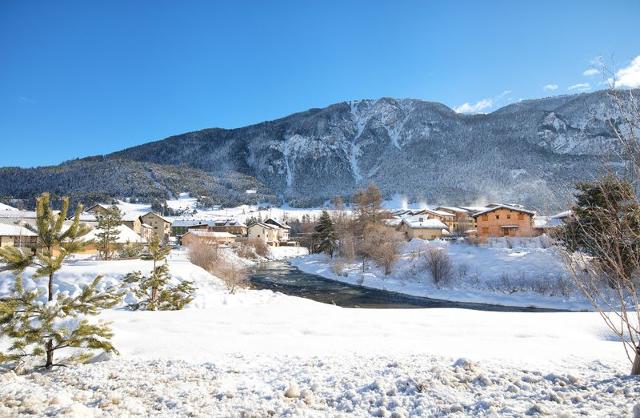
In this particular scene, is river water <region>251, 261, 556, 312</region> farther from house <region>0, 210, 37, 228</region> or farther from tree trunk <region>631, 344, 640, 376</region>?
house <region>0, 210, 37, 228</region>

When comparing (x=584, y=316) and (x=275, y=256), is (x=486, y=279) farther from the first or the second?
(x=275, y=256)

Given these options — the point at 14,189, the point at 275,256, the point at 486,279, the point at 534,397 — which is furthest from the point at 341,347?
the point at 14,189

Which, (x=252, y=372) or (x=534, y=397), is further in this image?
(x=252, y=372)

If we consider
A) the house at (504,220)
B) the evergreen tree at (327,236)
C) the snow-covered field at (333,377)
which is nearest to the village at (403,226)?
the house at (504,220)

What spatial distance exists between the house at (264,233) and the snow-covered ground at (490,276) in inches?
1883

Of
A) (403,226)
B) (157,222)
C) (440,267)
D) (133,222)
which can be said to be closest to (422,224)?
(403,226)

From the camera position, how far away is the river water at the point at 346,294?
3122 centimetres

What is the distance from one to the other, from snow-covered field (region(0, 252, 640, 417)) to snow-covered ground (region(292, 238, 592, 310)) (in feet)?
83.9

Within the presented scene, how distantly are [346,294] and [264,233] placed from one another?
2491 inches

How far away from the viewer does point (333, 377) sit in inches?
248

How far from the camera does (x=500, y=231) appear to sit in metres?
58.1

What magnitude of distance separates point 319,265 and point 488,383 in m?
54.1

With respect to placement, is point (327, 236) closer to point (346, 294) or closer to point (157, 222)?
point (346, 294)

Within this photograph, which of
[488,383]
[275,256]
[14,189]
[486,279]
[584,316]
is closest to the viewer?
[488,383]
